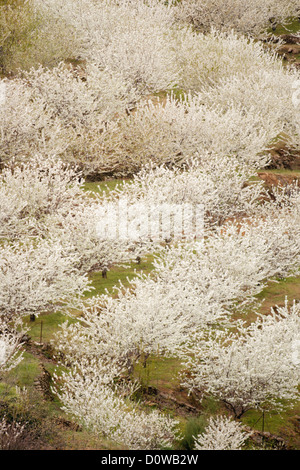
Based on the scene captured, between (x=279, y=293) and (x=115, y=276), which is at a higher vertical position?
(x=115, y=276)

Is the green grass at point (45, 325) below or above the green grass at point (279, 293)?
above

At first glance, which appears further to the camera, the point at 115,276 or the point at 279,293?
the point at 279,293

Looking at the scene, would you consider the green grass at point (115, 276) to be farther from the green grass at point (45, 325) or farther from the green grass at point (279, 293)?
the green grass at point (279, 293)

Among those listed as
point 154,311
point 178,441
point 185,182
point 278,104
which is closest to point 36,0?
point 278,104

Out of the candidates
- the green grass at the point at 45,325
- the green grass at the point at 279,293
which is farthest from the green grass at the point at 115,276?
the green grass at the point at 279,293

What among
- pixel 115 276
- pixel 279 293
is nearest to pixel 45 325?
pixel 115 276

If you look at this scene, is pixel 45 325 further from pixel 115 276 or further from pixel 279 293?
pixel 279 293

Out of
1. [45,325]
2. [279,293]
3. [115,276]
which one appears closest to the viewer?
[45,325]

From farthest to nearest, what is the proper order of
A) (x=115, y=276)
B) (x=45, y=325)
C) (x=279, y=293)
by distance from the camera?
(x=279, y=293)
(x=115, y=276)
(x=45, y=325)

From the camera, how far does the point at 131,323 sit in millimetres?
19781

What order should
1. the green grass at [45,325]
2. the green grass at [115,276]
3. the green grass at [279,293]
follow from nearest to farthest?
the green grass at [45,325] → the green grass at [115,276] → the green grass at [279,293]
